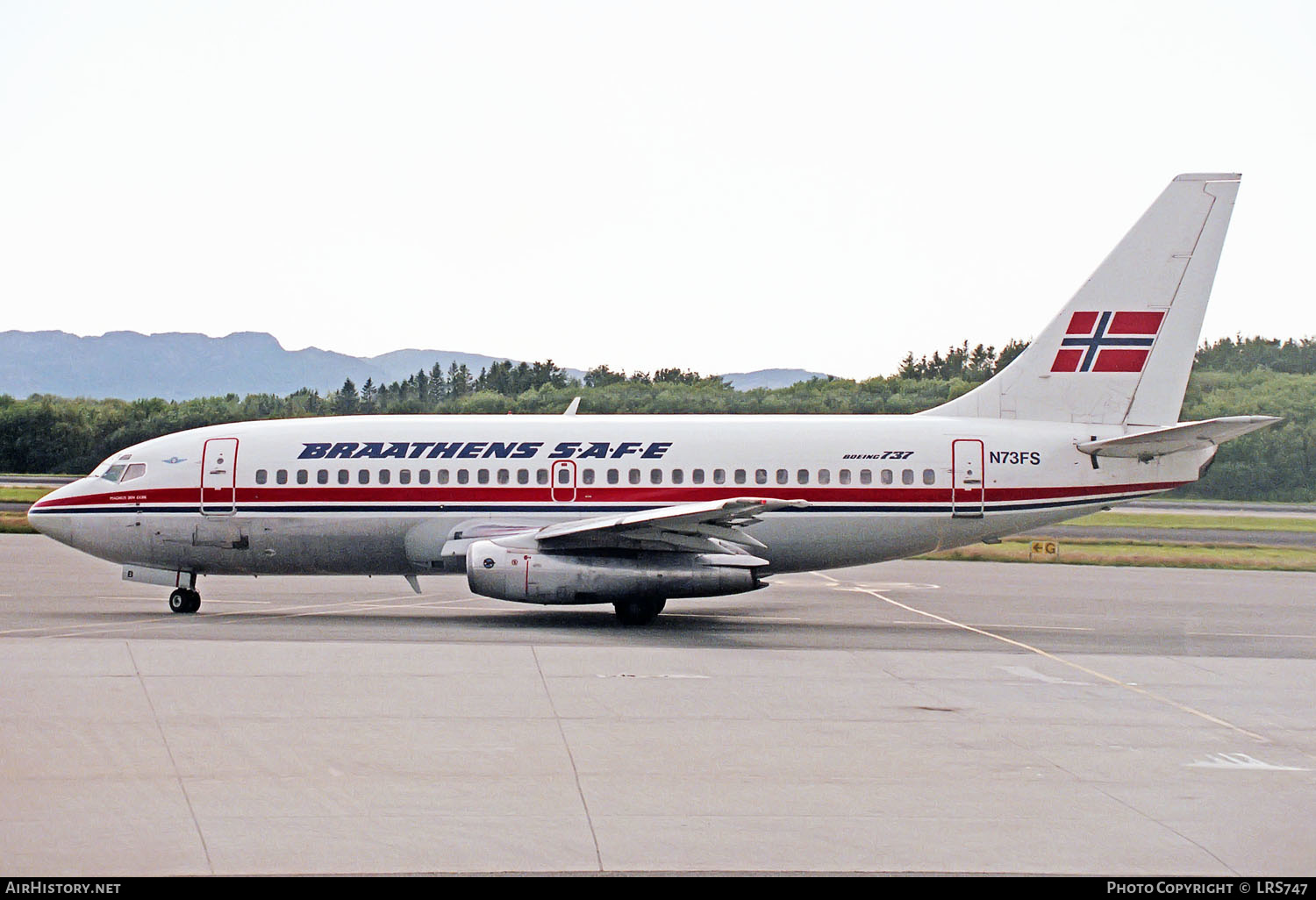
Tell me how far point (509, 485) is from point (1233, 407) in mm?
55496

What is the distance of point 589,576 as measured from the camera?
2055cm

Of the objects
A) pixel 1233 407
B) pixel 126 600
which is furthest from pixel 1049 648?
pixel 1233 407

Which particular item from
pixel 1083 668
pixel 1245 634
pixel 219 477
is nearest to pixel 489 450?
pixel 219 477

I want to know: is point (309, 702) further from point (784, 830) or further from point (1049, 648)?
point (1049, 648)

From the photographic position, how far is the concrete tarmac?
8289 mm

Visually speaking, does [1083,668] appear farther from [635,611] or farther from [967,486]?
[635,611]

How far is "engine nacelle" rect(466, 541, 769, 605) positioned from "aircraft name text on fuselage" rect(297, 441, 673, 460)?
2441 mm

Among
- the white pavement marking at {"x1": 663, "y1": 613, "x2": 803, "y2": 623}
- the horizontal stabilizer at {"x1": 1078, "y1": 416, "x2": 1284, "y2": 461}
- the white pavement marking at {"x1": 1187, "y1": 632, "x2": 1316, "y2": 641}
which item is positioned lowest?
the white pavement marking at {"x1": 663, "y1": 613, "x2": 803, "y2": 623}

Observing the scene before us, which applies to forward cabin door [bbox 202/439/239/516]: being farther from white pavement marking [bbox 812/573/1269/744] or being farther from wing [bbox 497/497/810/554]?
white pavement marking [bbox 812/573/1269/744]

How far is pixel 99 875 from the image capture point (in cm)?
748

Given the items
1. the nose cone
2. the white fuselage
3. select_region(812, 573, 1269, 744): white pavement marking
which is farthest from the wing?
the nose cone

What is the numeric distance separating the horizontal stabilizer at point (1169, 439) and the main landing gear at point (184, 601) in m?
15.9

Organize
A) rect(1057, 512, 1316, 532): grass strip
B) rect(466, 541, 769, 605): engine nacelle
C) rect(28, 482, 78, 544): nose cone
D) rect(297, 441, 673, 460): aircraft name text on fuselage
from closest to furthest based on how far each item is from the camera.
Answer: rect(466, 541, 769, 605): engine nacelle < rect(297, 441, 673, 460): aircraft name text on fuselage < rect(28, 482, 78, 544): nose cone < rect(1057, 512, 1316, 532): grass strip

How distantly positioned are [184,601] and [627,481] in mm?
7982
